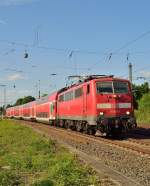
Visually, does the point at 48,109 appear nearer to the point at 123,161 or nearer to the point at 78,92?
the point at 78,92

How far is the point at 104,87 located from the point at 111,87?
1.28 ft

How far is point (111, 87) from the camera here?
28250 mm

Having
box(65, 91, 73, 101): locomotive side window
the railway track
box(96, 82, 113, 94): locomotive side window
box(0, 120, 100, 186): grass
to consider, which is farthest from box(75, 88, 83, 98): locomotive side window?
box(0, 120, 100, 186): grass

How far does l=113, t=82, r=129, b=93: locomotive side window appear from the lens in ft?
92.6

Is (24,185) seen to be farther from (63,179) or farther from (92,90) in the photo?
(92,90)

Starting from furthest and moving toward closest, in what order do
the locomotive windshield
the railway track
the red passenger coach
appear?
1. the red passenger coach
2. the locomotive windshield
3. the railway track

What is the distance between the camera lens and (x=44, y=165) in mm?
14766

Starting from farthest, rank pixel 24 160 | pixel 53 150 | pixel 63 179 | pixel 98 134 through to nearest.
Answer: pixel 98 134 → pixel 53 150 → pixel 24 160 → pixel 63 179

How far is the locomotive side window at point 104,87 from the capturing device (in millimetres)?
28203

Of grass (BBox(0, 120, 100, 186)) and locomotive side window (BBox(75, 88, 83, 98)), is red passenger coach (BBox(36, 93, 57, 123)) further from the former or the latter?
grass (BBox(0, 120, 100, 186))

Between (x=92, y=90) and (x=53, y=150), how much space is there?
29.2 ft

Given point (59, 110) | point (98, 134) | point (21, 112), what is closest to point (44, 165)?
point (98, 134)

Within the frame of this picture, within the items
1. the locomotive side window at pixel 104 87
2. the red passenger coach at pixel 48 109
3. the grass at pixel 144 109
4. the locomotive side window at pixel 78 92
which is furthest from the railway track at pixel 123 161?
the grass at pixel 144 109

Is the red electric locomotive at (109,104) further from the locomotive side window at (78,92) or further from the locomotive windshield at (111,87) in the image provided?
the locomotive side window at (78,92)
